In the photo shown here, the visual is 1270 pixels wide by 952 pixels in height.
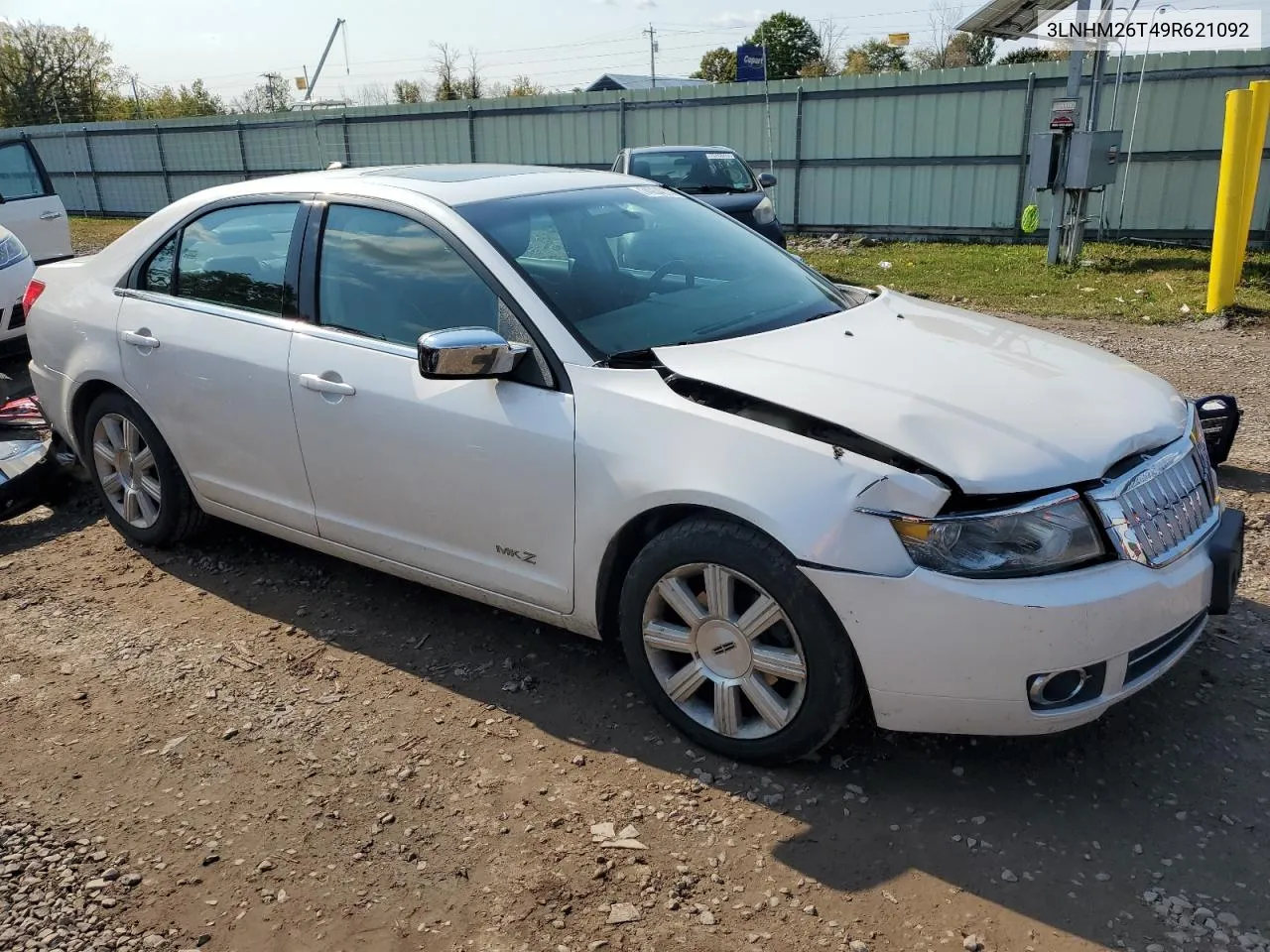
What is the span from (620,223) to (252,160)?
77.0ft

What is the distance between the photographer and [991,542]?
8.38 ft

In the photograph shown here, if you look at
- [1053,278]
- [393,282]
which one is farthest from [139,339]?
[1053,278]

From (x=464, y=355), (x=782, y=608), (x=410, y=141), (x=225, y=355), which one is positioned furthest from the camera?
(x=410, y=141)

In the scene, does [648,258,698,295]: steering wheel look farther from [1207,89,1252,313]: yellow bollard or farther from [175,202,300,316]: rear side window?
[1207,89,1252,313]: yellow bollard

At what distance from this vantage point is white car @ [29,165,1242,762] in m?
2.58

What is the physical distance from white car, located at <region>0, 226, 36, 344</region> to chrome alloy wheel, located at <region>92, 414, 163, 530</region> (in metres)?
4.28

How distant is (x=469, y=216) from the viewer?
351 cm

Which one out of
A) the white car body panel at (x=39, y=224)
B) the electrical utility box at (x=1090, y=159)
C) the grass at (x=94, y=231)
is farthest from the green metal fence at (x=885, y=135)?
the white car body panel at (x=39, y=224)

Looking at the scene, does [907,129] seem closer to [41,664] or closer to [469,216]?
[469,216]

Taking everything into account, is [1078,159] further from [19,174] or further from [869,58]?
[869,58]

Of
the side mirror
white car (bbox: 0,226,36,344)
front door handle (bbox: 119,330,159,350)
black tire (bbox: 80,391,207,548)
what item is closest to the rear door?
Result: white car (bbox: 0,226,36,344)

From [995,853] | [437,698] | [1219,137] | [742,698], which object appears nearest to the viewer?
[995,853]

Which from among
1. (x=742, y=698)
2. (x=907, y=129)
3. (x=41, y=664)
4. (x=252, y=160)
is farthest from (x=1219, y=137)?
(x=252, y=160)

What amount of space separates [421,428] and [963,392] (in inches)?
67.2
